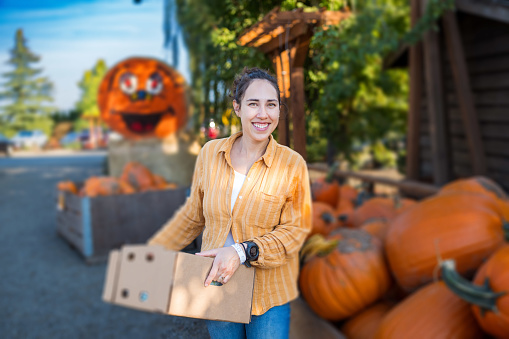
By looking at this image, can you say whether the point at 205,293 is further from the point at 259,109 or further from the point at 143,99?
the point at 143,99

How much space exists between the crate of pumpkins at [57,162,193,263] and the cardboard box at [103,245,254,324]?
3149 millimetres

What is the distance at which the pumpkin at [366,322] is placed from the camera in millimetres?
2051

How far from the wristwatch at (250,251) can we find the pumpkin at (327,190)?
2.69m

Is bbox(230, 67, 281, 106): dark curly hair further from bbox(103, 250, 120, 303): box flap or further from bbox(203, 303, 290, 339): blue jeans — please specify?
bbox(203, 303, 290, 339): blue jeans

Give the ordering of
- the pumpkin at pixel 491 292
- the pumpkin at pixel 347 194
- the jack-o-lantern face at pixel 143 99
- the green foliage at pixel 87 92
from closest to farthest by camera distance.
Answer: the pumpkin at pixel 491 292
the pumpkin at pixel 347 194
the jack-o-lantern face at pixel 143 99
the green foliage at pixel 87 92

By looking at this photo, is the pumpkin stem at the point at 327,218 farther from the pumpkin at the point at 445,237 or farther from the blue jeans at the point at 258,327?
the blue jeans at the point at 258,327

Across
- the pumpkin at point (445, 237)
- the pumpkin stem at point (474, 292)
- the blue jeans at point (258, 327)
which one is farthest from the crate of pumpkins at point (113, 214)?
the blue jeans at point (258, 327)

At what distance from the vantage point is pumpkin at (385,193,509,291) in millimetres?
1904

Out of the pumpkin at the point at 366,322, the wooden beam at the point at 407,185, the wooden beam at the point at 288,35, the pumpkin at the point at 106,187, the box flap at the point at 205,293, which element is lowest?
the pumpkin at the point at 366,322

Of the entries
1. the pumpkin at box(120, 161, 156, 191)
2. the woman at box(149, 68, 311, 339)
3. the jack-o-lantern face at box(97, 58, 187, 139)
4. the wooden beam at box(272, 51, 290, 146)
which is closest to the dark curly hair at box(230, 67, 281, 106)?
the woman at box(149, 68, 311, 339)

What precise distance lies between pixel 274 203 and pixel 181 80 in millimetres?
4655

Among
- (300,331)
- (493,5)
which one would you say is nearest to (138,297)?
(300,331)

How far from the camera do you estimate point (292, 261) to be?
1.19 meters

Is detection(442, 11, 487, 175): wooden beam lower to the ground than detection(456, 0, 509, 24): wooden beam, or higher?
lower
